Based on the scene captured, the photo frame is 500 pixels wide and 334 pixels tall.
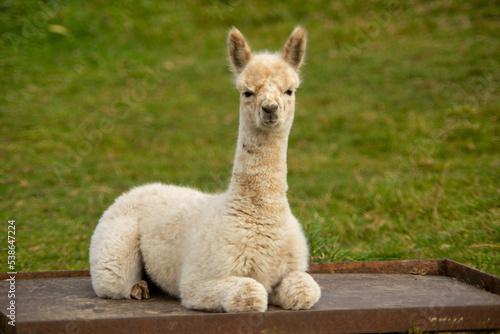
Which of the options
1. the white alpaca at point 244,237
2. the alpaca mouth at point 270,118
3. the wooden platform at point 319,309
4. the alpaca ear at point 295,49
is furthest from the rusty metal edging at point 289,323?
the alpaca ear at point 295,49

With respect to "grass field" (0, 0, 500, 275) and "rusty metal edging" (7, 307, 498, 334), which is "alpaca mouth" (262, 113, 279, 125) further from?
"rusty metal edging" (7, 307, 498, 334)

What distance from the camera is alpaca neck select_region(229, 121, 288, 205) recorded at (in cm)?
382

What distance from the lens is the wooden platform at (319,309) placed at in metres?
3.39

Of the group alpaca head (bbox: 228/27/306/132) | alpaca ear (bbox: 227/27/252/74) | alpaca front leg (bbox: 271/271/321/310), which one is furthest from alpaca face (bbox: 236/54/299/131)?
alpaca front leg (bbox: 271/271/321/310)

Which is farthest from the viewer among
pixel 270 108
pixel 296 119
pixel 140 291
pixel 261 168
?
pixel 296 119

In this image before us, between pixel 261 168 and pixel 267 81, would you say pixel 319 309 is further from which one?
pixel 267 81

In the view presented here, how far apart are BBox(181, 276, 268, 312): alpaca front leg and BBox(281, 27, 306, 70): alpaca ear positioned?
159 centimetres

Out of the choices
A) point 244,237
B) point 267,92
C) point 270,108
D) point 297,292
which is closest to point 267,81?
point 267,92

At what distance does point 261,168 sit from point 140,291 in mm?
1335

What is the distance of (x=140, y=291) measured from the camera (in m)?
4.24

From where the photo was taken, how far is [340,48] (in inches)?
556

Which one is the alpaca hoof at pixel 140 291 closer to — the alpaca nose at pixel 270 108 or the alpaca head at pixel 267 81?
the alpaca head at pixel 267 81

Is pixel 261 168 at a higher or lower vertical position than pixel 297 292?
higher

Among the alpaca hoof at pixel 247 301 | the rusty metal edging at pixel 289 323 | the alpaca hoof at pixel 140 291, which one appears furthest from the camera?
the alpaca hoof at pixel 140 291
